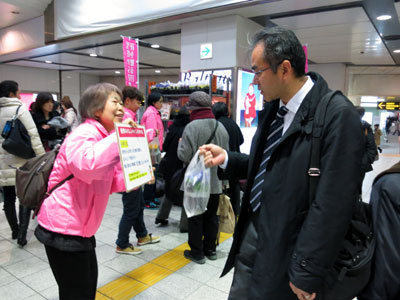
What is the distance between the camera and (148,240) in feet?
11.5

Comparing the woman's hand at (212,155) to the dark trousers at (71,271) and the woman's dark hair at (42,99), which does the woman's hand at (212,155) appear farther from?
the woman's dark hair at (42,99)

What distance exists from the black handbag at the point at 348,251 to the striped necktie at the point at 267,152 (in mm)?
256

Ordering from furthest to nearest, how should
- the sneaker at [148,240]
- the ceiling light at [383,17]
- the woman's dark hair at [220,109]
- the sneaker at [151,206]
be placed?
the ceiling light at [383,17] < the sneaker at [151,206] < the woman's dark hair at [220,109] < the sneaker at [148,240]

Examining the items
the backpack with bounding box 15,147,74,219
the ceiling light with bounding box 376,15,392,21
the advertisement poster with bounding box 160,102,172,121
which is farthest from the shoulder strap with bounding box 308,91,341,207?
the ceiling light with bounding box 376,15,392,21

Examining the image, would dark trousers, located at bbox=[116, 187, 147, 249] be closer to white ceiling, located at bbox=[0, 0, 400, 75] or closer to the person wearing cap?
the person wearing cap

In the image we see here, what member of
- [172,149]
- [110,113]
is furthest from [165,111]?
[110,113]

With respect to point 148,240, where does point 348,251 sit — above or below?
above

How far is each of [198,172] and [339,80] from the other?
899 centimetres

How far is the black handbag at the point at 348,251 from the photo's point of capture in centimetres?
118

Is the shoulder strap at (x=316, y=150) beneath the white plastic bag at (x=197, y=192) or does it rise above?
above

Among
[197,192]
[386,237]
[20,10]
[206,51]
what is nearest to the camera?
[386,237]

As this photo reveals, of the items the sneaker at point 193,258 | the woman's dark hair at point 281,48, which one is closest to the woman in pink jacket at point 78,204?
the woman's dark hair at point 281,48

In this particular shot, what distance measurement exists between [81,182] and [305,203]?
1.11m

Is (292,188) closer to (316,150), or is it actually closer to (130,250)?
(316,150)
